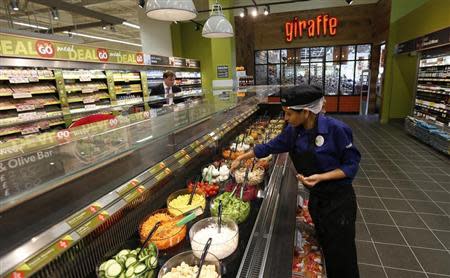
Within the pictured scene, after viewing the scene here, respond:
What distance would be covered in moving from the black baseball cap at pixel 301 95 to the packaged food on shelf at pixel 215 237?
948mm

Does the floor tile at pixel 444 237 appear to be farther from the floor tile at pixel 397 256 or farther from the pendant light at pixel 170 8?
the pendant light at pixel 170 8

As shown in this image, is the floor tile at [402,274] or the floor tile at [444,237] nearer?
the floor tile at [402,274]

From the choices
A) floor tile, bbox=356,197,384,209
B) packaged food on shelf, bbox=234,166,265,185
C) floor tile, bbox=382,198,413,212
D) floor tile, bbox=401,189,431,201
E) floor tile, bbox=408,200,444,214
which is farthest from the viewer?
floor tile, bbox=401,189,431,201

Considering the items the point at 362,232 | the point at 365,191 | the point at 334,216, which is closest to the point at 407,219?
the point at 362,232

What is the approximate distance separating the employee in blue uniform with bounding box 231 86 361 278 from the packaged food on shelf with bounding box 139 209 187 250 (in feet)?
2.75

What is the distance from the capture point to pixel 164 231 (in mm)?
1490

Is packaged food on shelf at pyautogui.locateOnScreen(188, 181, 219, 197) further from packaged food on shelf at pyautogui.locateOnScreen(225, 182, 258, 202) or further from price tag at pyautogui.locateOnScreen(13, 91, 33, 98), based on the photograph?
price tag at pyautogui.locateOnScreen(13, 91, 33, 98)

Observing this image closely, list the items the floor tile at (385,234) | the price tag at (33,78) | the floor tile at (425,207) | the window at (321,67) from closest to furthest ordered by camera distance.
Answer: the floor tile at (385,234) < the floor tile at (425,207) < the price tag at (33,78) < the window at (321,67)

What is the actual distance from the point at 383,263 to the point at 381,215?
109 cm

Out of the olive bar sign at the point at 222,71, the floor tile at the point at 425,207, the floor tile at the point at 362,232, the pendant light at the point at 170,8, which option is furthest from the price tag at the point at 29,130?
the floor tile at the point at 425,207

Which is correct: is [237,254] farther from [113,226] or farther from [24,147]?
[24,147]

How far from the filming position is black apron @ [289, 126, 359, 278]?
2041 millimetres

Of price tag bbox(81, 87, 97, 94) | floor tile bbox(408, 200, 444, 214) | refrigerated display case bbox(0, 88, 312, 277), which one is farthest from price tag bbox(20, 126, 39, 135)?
floor tile bbox(408, 200, 444, 214)

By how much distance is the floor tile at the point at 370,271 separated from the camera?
2609 millimetres
